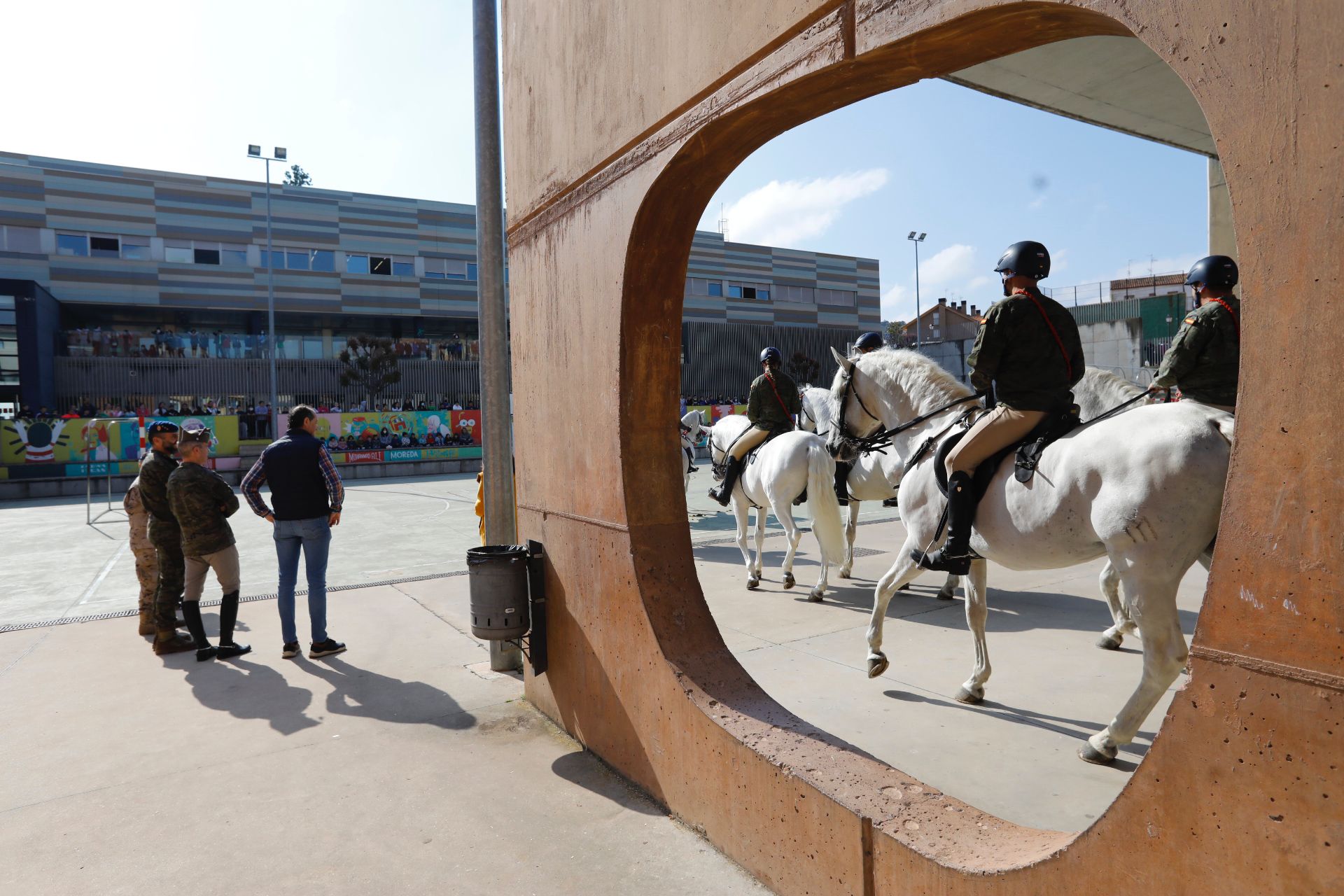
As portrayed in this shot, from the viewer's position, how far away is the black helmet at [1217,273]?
475 centimetres

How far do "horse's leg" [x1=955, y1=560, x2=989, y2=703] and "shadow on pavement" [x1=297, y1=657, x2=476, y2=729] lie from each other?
3.11 metres

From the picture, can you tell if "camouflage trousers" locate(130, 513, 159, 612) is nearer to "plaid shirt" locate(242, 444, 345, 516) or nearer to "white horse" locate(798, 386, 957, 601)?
"plaid shirt" locate(242, 444, 345, 516)

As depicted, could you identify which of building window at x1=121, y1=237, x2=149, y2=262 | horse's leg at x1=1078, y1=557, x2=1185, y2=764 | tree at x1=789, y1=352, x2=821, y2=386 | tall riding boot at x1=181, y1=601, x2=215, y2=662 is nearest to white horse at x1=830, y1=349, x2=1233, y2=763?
horse's leg at x1=1078, y1=557, x2=1185, y2=764

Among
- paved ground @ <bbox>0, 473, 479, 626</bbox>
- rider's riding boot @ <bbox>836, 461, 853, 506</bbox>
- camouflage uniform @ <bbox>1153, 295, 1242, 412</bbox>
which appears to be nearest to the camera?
camouflage uniform @ <bbox>1153, 295, 1242, 412</bbox>

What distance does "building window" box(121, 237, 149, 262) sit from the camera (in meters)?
42.1

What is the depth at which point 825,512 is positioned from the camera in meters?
7.51

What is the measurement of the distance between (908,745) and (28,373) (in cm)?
4469

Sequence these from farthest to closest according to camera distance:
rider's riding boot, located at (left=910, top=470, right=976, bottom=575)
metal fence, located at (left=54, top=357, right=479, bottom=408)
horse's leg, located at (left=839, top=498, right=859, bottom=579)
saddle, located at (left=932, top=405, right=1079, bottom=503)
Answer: metal fence, located at (left=54, top=357, right=479, bottom=408) < horse's leg, located at (left=839, top=498, right=859, bottom=579) < rider's riding boot, located at (left=910, top=470, right=976, bottom=575) < saddle, located at (left=932, top=405, right=1079, bottom=503)

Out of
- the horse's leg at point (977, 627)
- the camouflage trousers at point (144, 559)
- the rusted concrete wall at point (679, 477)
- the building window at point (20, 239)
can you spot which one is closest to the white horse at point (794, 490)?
the horse's leg at point (977, 627)

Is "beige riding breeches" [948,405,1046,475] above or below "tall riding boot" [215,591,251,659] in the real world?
above

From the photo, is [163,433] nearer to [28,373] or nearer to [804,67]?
[804,67]

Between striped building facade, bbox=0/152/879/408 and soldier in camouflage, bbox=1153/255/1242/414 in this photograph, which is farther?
striped building facade, bbox=0/152/879/408

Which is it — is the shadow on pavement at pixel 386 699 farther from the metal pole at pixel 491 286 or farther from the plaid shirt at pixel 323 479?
the plaid shirt at pixel 323 479

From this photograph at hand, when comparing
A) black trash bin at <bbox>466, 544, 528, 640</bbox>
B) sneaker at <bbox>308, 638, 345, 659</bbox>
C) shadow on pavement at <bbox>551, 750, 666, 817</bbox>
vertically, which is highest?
black trash bin at <bbox>466, 544, 528, 640</bbox>
